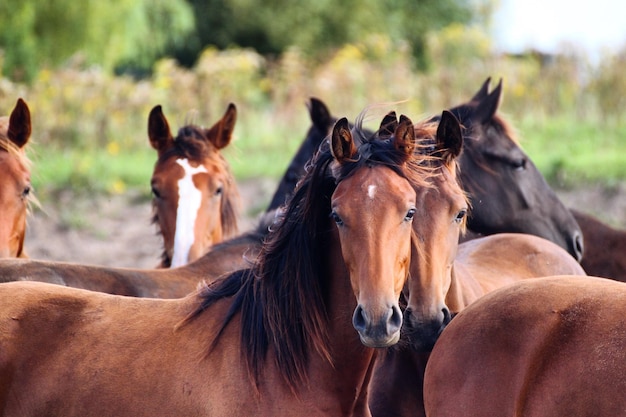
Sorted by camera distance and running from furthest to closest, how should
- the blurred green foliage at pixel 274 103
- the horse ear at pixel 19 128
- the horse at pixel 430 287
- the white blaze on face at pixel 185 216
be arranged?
the blurred green foliage at pixel 274 103 → the white blaze on face at pixel 185 216 → the horse ear at pixel 19 128 → the horse at pixel 430 287

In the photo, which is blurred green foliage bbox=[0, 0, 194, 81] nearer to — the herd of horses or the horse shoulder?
the horse shoulder

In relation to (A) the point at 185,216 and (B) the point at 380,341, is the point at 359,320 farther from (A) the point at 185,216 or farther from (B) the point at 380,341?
(A) the point at 185,216

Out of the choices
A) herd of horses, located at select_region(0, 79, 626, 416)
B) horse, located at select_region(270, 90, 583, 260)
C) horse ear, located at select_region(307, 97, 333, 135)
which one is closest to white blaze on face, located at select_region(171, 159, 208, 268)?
horse ear, located at select_region(307, 97, 333, 135)

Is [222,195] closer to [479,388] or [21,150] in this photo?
[21,150]

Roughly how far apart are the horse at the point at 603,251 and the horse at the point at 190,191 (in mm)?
2293

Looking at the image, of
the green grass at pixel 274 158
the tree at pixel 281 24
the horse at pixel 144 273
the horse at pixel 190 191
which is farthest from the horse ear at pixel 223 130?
the tree at pixel 281 24

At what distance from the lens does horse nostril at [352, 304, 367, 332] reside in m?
2.88

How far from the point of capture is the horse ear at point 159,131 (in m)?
5.75

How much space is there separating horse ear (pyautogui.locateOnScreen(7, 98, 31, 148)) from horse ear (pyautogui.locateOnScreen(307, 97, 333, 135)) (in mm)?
1778

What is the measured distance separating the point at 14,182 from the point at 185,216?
39.3 inches

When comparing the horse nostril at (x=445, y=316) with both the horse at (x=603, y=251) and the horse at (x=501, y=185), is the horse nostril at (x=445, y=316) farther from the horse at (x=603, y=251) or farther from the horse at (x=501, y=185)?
the horse at (x=603, y=251)

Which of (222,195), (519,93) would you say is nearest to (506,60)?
(519,93)

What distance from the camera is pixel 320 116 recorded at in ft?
19.9

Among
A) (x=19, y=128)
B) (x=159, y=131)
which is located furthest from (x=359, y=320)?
(x=159, y=131)
